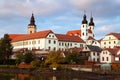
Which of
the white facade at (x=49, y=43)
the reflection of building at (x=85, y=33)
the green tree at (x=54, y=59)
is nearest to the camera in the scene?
the green tree at (x=54, y=59)

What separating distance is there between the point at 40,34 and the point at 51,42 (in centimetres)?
537

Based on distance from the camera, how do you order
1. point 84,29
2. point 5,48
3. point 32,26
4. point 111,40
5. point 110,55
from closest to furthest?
point 5,48
point 110,55
point 111,40
point 84,29
point 32,26

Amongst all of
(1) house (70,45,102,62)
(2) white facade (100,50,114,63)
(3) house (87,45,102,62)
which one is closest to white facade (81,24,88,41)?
(3) house (87,45,102,62)

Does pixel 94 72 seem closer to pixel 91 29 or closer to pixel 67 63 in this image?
pixel 67 63

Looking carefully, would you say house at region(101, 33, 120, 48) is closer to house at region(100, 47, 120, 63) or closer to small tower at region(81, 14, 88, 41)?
small tower at region(81, 14, 88, 41)

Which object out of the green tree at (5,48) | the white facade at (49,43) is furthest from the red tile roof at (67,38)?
the green tree at (5,48)

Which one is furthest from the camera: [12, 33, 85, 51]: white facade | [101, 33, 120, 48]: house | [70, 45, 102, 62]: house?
[101, 33, 120, 48]: house

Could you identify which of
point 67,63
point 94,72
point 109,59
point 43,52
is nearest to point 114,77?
point 94,72

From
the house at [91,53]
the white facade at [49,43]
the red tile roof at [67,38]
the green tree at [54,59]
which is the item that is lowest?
the green tree at [54,59]

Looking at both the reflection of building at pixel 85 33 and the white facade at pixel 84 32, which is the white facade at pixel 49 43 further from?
the white facade at pixel 84 32

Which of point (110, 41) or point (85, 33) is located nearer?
point (110, 41)

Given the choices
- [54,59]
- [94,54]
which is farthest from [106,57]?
[54,59]

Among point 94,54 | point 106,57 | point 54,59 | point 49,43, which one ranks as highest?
point 49,43

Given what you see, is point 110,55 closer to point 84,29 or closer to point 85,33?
point 85,33
